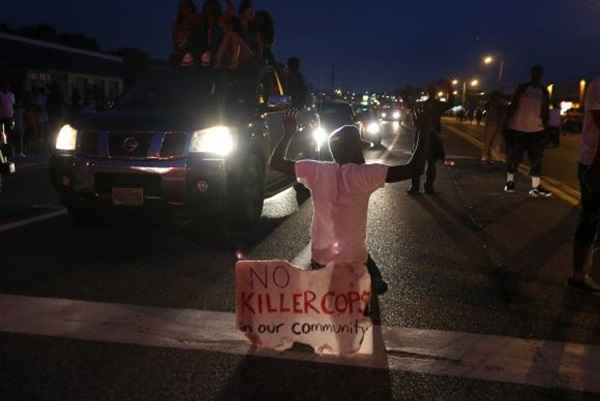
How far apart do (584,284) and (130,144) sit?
4.64 meters

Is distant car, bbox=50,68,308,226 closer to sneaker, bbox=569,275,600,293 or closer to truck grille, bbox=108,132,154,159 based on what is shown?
truck grille, bbox=108,132,154,159

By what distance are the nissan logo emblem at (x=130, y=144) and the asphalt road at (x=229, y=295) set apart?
99 centimetres

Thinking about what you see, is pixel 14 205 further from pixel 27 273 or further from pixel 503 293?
pixel 503 293

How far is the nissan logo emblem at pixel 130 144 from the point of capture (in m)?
7.13

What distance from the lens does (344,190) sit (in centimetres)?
396

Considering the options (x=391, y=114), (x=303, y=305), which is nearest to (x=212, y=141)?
(x=303, y=305)

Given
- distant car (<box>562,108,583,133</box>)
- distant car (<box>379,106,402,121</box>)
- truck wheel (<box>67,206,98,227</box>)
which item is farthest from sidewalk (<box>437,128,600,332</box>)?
distant car (<box>562,108,583,133</box>)

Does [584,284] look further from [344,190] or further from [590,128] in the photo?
[344,190]

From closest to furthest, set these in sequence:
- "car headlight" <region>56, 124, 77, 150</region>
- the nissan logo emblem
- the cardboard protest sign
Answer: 1. the cardboard protest sign
2. the nissan logo emblem
3. "car headlight" <region>56, 124, 77, 150</region>

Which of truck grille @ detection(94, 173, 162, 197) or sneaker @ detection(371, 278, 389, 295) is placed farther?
truck grille @ detection(94, 173, 162, 197)

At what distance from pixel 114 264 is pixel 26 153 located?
12.9 metres

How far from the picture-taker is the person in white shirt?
3.94 metres

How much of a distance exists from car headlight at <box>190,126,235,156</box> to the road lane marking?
2.46 m

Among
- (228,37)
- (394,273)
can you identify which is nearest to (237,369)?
(394,273)
